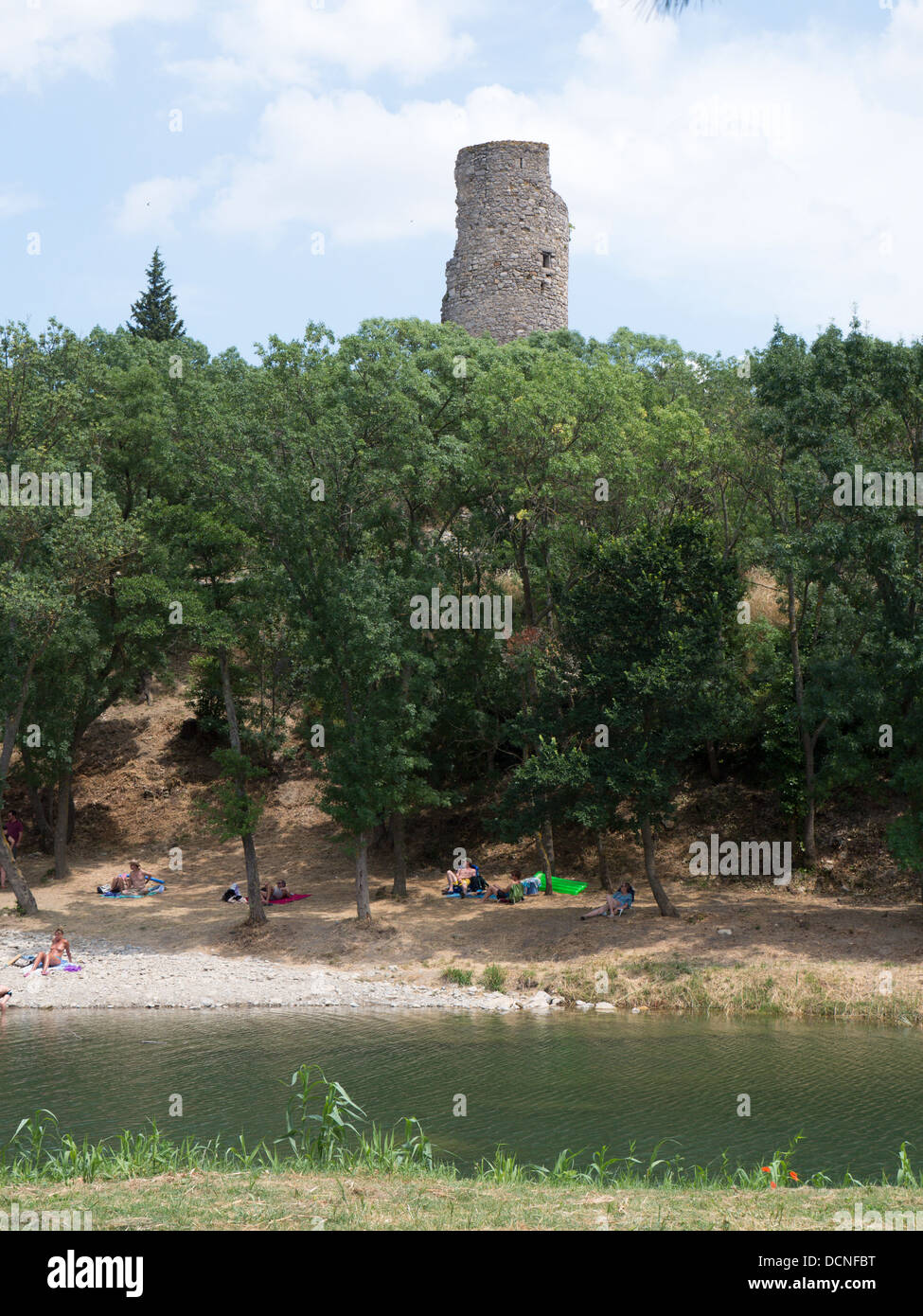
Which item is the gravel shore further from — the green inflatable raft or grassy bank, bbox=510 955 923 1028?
the green inflatable raft

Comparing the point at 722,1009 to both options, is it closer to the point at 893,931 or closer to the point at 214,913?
the point at 893,931

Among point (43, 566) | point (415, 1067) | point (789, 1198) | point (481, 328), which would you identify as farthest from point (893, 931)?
point (481, 328)

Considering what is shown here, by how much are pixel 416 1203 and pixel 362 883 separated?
64.1 ft

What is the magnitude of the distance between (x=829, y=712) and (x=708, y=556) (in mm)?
4585

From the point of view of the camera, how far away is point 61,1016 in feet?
75.1

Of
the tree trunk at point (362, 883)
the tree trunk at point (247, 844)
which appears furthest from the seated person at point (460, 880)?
the tree trunk at point (247, 844)

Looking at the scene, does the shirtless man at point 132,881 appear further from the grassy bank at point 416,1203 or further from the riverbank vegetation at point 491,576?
the grassy bank at point 416,1203

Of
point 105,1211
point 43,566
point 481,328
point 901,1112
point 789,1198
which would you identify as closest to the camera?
point 105,1211

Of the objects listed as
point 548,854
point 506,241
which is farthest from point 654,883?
point 506,241

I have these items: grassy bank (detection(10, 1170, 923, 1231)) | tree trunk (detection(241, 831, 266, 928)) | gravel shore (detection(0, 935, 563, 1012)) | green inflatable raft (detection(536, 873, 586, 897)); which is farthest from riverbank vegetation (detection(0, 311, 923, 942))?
grassy bank (detection(10, 1170, 923, 1231))

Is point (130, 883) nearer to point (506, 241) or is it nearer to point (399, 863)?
point (399, 863)

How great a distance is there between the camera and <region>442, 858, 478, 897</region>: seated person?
31.0 meters

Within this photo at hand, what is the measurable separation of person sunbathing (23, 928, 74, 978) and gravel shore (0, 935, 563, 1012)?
0.75ft

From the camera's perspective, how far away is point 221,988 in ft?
81.4
